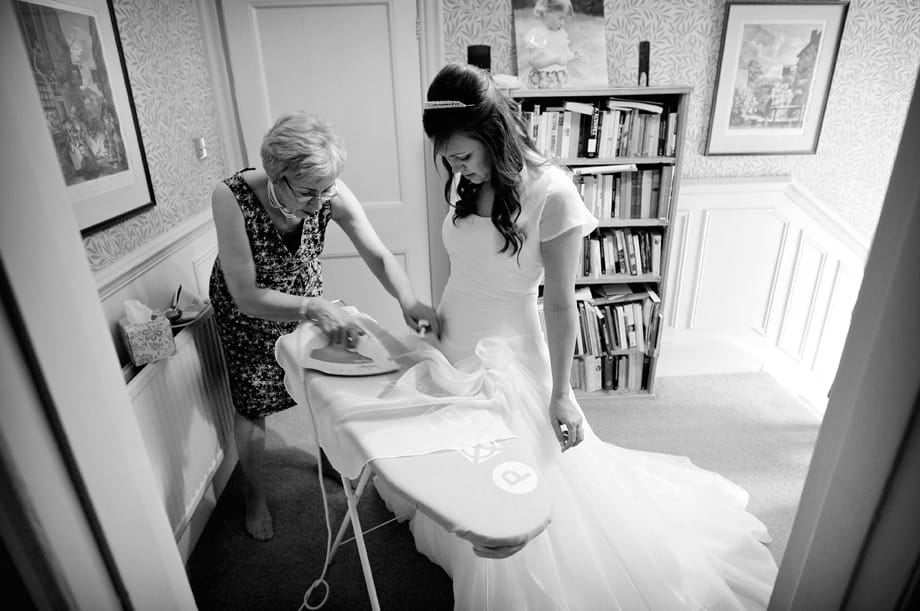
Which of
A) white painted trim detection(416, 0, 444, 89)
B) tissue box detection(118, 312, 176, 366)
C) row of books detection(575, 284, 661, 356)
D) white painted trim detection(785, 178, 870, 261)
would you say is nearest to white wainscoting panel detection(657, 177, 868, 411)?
white painted trim detection(785, 178, 870, 261)

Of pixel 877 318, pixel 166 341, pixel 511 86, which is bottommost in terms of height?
pixel 166 341

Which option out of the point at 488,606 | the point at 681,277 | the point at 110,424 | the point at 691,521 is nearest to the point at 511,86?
the point at 681,277

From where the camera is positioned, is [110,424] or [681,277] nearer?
[110,424]

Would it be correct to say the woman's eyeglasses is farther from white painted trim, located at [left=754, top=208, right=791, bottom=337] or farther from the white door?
white painted trim, located at [left=754, top=208, right=791, bottom=337]

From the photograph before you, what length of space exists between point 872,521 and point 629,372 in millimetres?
2282

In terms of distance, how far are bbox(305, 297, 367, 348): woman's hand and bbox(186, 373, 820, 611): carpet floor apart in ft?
0.87

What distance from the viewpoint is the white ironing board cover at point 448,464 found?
750 millimetres

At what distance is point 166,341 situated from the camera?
1470 millimetres

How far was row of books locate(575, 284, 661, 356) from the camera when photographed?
2.50 m

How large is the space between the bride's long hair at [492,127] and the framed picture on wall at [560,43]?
1.31 m

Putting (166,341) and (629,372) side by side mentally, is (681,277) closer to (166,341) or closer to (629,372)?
(629,372)

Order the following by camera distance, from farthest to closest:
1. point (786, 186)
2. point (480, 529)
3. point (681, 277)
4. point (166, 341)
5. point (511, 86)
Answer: point (681, 277) → point (786, 186) → point (511, 86) → point (166, 341) → point (480, 529)

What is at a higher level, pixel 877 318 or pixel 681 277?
pixel 877 318

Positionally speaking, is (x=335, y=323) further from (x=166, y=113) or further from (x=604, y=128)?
(x=604, y=128)
